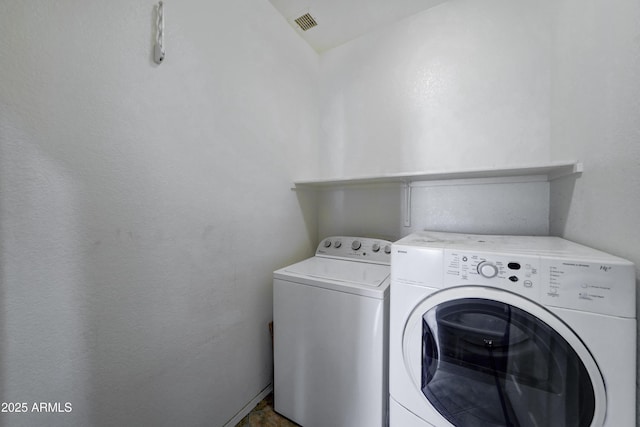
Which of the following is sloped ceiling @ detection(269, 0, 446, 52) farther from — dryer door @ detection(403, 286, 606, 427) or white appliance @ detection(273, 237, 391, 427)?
dryer door @ detection(403, 286, 606, 427)

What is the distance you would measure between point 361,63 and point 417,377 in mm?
2157

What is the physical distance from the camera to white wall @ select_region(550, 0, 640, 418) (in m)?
0.69

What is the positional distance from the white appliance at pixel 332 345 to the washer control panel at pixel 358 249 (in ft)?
0.54

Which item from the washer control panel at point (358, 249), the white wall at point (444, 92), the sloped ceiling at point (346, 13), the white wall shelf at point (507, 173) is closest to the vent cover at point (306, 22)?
the sloped ceiling at point (346, 13)

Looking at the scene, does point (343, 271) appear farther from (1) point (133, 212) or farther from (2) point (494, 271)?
(1) point (133, 212)

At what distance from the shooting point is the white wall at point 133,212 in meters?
0.63

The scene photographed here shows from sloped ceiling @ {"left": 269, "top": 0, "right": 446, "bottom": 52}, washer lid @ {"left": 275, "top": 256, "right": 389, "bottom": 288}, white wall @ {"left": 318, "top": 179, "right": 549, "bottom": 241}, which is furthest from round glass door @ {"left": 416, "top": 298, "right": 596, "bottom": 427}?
sloped ceiling @ {"left": 269, "top": 0, "right": 446, "bottom": 52}

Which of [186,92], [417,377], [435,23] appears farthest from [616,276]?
[435,23]

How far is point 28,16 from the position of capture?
2.06 ft

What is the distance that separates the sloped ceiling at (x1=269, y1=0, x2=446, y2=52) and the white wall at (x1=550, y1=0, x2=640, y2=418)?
0.89m

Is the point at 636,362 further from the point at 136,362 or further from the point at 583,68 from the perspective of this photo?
the point at 136,362

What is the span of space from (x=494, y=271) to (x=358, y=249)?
0.95 m

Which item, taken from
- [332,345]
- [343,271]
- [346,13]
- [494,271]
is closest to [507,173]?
[494,271]

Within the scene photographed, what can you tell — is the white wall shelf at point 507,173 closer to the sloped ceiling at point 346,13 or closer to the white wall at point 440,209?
the white wall at point 440,209
